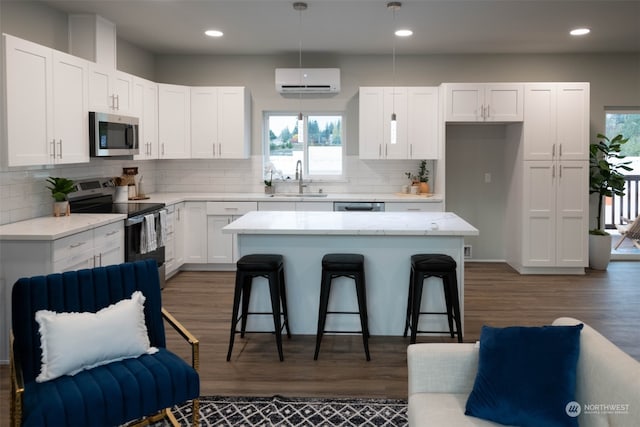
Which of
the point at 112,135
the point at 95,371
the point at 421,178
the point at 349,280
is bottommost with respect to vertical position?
the point at 95,371

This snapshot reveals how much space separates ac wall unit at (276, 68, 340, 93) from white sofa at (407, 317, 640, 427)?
16.6ft

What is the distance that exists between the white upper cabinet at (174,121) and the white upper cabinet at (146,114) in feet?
0.30

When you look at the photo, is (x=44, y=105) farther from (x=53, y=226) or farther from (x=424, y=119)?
(x=424, y=119)

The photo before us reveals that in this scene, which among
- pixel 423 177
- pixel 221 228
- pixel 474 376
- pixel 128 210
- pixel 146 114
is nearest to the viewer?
Result: pixel 474 376

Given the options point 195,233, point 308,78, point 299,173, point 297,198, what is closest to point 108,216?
point 195,233

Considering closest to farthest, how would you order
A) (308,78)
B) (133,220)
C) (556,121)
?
(133,220), (556,121), (308,78)

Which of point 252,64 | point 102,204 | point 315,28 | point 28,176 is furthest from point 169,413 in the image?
point 252,64

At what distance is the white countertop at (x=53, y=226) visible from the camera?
3.79m

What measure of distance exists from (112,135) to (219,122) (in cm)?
188

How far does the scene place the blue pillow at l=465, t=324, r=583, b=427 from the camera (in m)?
2.07

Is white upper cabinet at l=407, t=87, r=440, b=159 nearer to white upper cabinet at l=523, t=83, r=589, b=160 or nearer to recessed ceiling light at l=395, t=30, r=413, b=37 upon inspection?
recessed ceiling light at l=395, t=30, r=413, b=37

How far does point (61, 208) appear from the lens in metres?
4.78

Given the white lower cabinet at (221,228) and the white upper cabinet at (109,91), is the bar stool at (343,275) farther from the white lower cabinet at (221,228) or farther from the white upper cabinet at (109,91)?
the white lower cabinet at (221,228)

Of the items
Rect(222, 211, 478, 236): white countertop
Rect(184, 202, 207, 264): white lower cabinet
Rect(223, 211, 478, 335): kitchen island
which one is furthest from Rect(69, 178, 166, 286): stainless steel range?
Rect(223, 211, 478, 335): kitchen island
